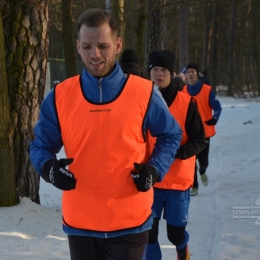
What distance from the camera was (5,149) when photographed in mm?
5582

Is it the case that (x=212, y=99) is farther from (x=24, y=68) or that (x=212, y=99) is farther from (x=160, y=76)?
(x=160, y=76)

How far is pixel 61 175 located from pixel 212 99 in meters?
5.86

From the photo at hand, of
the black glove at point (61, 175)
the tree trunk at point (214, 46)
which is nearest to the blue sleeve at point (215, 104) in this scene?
the black glove at point (61, 175)

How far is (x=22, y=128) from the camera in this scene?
5906 mm

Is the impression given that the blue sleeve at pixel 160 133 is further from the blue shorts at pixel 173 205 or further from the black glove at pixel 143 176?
→ the blue shorts at pixel 173 205

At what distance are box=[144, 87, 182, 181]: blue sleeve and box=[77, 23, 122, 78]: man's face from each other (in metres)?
0.34

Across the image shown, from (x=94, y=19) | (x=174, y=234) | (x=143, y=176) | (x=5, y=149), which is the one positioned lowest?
(x=174, y=234)

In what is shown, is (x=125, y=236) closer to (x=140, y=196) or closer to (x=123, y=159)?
(x=140, y=196)

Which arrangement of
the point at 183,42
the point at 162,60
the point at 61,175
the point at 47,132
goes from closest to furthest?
the point at 61,175
the point at 47,132
the point at 162,60
the point at 183,42

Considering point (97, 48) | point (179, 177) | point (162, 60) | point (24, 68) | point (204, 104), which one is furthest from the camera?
point (204, 104)

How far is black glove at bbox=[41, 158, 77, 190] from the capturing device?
8.62 ft

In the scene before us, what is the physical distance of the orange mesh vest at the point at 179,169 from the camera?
4.30m

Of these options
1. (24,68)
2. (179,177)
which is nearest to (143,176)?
(179,177)

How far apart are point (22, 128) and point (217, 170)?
5.24 m
